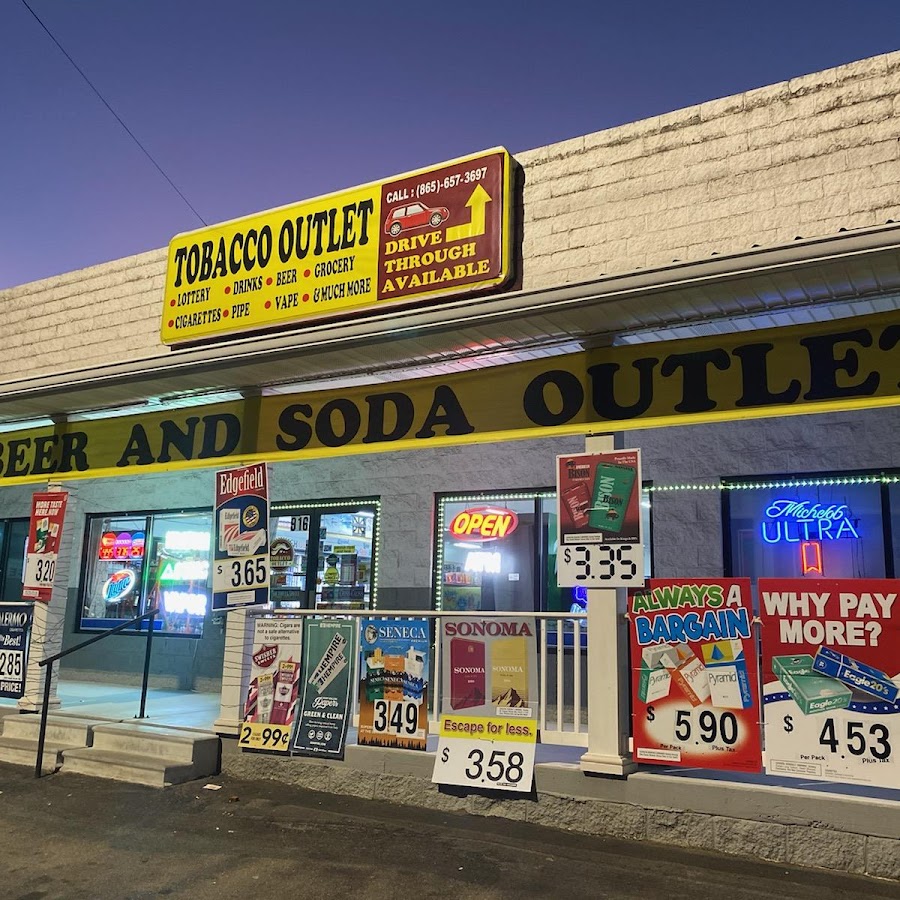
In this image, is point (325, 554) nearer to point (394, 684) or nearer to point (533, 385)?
point (394, 684)

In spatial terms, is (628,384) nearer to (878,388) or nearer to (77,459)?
(878,388)

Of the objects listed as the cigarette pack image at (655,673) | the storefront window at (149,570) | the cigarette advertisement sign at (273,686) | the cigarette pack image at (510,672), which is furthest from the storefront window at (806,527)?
the storefront window at (149,570)

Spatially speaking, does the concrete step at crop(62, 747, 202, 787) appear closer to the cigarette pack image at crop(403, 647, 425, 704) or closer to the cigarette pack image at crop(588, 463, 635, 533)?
the cigarette pack image at crop(403, 647, 425, 704)

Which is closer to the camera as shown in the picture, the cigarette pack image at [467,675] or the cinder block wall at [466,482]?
the cigarette pack image at [467,675]

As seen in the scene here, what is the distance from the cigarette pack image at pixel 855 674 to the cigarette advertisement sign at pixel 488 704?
2145 mm

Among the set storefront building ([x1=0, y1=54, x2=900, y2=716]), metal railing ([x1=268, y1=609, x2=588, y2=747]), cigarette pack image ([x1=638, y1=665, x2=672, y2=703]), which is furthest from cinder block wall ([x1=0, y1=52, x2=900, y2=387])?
cigarette pack image ([x1=638, y1=665, x2=672, y2=703])

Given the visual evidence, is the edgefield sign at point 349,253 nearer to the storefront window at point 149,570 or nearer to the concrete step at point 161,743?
the concrete step at point 161,743

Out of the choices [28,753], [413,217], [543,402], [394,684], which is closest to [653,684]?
[394,684]

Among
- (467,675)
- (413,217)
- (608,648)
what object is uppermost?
(413,217)

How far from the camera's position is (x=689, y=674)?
6.09 meters

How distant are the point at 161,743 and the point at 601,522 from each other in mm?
4852

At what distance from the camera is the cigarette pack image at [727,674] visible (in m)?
5.89

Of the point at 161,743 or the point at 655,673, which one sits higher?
the point at 655,673

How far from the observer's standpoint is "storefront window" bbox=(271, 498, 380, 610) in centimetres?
1141
